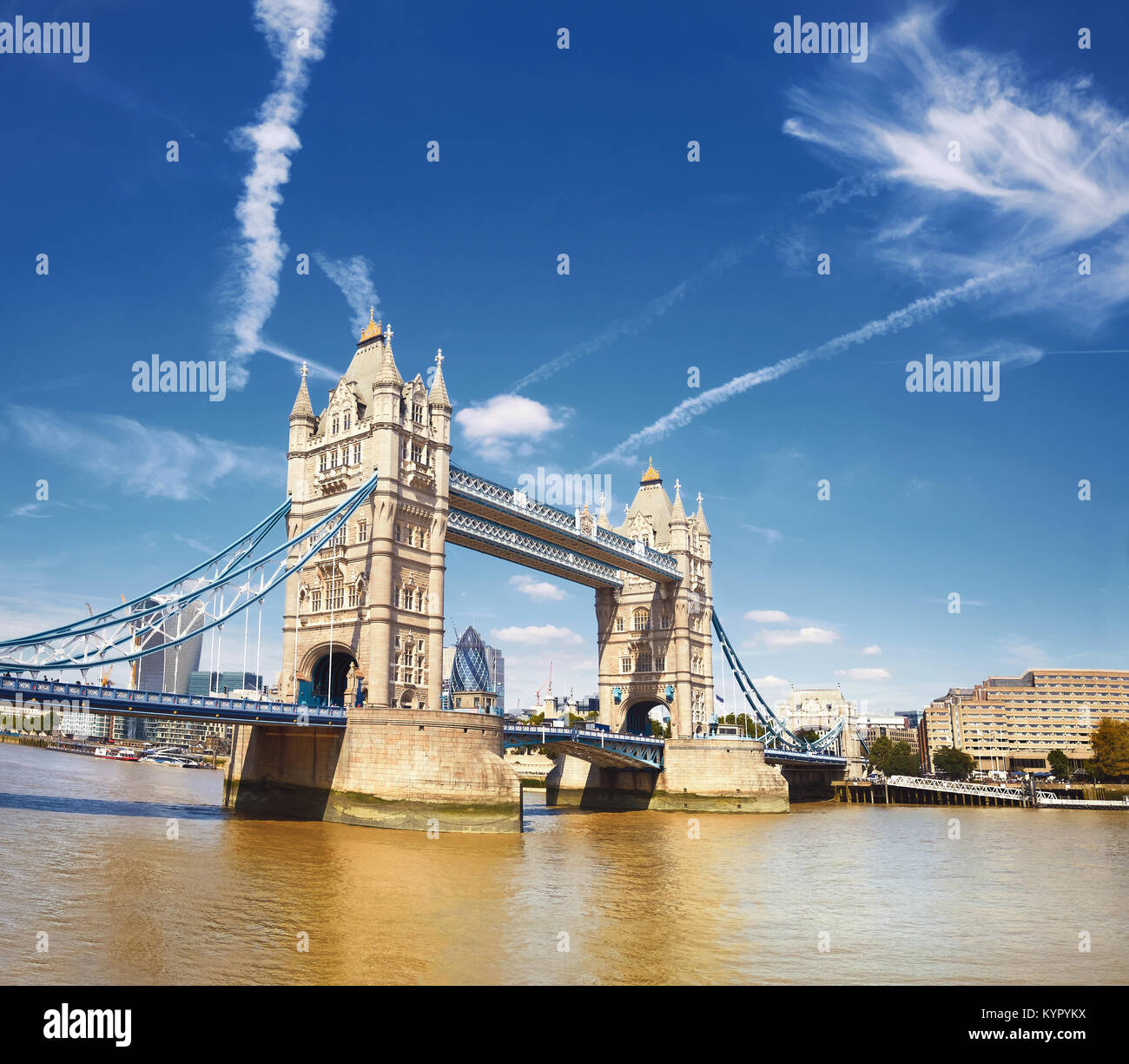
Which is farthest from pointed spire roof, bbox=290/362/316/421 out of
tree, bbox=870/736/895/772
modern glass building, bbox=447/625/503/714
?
tree, bbox=870/736/895/772

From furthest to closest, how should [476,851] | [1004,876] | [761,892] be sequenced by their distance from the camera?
[476,851], [1004,876], [761,892]

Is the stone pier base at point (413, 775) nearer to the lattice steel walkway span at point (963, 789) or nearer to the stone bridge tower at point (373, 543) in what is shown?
the stone bridge tower at point (373, 543)

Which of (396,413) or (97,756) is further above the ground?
(396,413)

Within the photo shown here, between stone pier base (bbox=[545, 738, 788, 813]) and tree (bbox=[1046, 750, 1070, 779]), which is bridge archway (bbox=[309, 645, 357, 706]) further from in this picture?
tree (bbox=[1046, 750, 1070, 779])

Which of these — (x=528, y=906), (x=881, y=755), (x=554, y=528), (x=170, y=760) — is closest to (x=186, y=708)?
(x=528, y=906)
